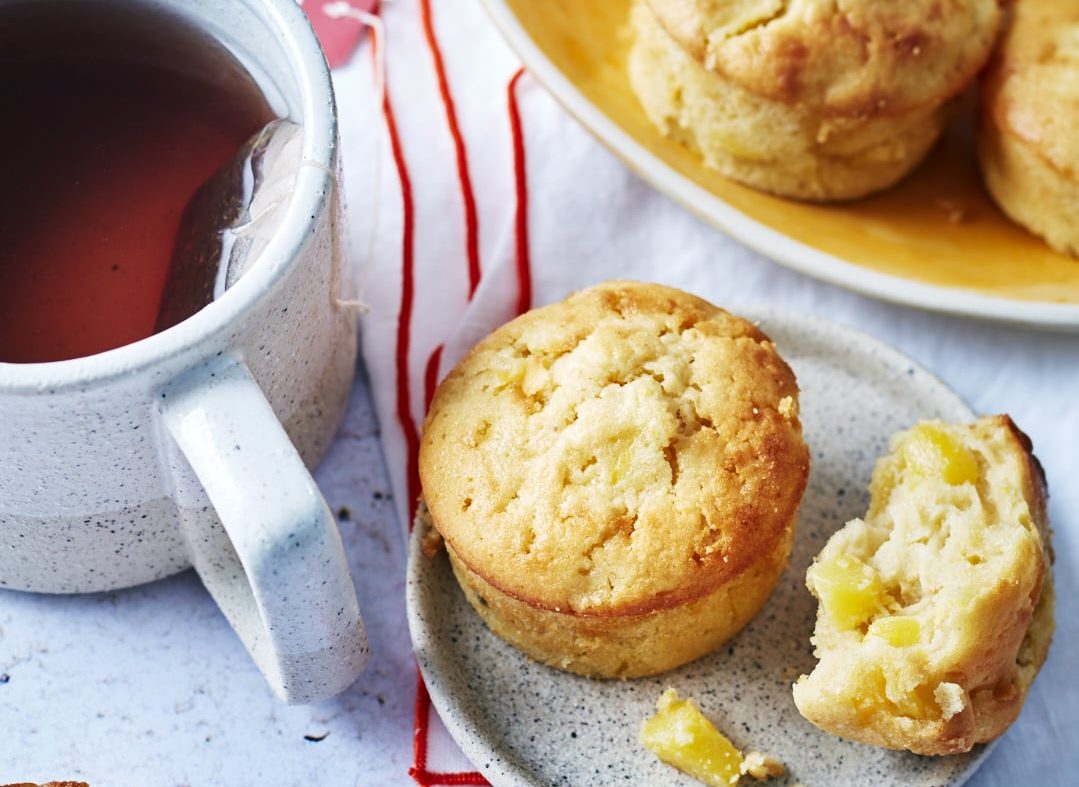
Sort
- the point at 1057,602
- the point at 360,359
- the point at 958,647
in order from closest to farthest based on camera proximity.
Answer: the point at 958,647 < the point at 1057,602 < the point at 360,359

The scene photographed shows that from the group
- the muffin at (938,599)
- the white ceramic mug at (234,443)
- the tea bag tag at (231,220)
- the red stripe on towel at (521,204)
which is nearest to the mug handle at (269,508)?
the white ceramic mug at (234,443)

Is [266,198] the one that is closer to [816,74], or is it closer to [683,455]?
[683,455]

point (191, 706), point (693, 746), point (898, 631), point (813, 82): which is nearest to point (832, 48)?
point (813, 82)

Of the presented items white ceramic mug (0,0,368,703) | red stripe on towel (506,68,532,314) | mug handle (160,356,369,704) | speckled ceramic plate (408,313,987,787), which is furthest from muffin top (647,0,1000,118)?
mug handle (160,356,369,704)

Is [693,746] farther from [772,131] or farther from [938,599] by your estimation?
[772,131]

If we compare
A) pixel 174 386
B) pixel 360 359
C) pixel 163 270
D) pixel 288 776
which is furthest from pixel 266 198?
pixel 288 776

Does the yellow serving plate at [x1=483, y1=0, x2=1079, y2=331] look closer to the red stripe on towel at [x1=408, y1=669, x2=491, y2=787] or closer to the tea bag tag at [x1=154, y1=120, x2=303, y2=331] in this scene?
the tea bag tag at [x1=154, y1=120, x2=303, y2=331]
